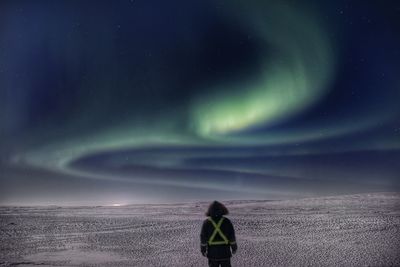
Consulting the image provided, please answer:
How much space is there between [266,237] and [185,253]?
20.9 feet

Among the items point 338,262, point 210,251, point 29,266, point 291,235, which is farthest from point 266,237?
point 210,251

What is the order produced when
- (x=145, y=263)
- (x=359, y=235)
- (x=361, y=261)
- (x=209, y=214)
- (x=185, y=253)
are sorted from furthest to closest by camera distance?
(x=359, y=235) → (x=185, y=253) → (x=145, y=263) → (x=361, y=261) → (x=209, y=214)

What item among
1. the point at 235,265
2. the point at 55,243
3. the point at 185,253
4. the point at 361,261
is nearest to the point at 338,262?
the point at 361,261

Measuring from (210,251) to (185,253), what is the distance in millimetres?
7814

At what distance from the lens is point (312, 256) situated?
14078 mm

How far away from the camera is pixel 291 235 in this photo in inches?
839

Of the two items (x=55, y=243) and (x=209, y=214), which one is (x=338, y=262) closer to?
(x=209, y=214)

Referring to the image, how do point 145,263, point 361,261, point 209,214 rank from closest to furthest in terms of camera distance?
point 209,214, point 361,261, point 145,263

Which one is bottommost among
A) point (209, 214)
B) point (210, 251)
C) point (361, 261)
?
point (361, 261)

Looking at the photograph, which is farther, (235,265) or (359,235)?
(359,235)

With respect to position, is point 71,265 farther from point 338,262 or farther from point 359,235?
point 359,235

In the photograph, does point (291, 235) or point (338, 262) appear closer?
point (338, 262)

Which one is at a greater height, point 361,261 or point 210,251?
point 210,251

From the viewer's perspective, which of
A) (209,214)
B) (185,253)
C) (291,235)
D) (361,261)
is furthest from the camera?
(291,235)
